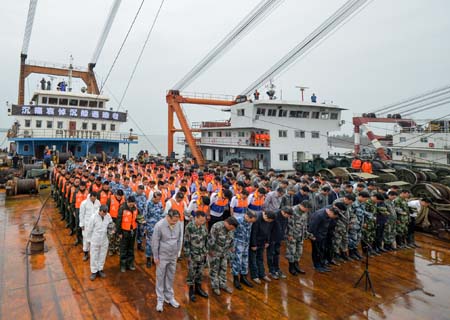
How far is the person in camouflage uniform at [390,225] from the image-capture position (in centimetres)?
725

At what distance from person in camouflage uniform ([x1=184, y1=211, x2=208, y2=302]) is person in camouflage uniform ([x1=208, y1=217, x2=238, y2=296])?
16 centimetres

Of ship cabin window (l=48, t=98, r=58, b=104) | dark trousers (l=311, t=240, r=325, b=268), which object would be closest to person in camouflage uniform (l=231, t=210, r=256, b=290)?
dark trousers (l=311, t=240, r=325, b=268)

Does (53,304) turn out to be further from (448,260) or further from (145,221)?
(448,260)

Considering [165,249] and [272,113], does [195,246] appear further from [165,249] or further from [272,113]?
[272,113]

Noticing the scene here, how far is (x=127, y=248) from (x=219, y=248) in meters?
2.30

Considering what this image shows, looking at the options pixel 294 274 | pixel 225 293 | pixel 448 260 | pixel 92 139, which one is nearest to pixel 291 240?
pixel 294 274

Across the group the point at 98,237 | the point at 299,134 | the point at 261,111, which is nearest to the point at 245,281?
the point at 98,237

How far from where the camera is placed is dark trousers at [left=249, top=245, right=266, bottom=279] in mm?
5590

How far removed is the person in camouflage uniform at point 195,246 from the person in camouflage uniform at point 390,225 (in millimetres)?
5323

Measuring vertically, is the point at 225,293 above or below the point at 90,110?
below

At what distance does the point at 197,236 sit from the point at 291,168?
1973cm

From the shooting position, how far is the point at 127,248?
19.5 ft

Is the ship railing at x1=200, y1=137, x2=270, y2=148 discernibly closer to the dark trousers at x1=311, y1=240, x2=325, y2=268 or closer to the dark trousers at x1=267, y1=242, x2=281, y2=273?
the dark trousers at x1=311, y1=240, x2=325, y2=268

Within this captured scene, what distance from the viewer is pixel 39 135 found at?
22.8 meters
